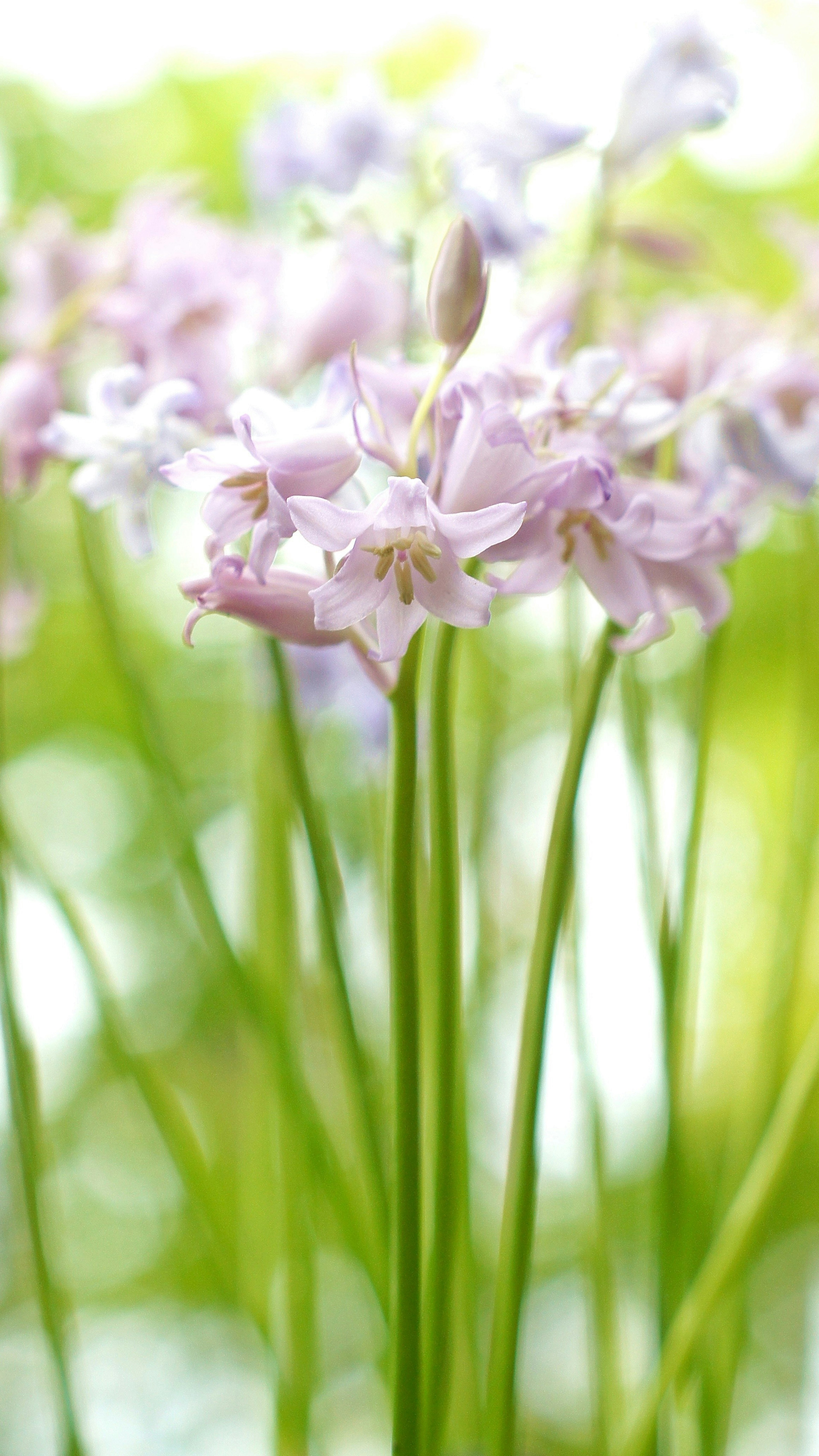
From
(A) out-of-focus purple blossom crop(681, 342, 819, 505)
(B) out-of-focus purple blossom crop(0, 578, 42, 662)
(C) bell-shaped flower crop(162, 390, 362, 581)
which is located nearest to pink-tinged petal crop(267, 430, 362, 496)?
(C) bell-shaped flower crop(162, 390, 362, 581)

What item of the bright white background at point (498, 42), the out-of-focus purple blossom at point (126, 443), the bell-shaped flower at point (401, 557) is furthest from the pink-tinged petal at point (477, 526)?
the bright white background at point (498, 42)

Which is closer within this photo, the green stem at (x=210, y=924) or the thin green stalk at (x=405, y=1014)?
the thin green stalk at (x=405, y=1014)

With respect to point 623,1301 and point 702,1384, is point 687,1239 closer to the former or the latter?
point 702,1384

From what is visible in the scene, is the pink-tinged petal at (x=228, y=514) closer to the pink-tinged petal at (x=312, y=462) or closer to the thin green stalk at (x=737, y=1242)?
the pink-tinged petal at (x=312, y=462)

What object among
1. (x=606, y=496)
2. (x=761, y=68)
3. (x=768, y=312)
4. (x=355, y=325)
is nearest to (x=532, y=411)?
(x=606, y=496)

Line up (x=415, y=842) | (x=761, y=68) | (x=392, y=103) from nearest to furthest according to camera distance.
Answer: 1. (x=415, y=842)
2. (x=392, y=103)
3. (x=761, y=68)
